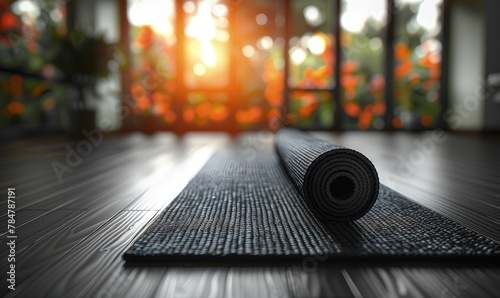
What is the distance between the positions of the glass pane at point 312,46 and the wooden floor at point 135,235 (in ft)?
11.7

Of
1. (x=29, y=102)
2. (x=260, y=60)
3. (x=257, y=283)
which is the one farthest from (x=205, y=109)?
(x=257, y=283)

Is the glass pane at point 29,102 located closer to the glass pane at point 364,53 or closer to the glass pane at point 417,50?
the glass pane at point 364,53

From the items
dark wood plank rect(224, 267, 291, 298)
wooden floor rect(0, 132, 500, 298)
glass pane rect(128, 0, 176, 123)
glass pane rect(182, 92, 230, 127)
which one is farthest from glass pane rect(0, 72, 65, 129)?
dark wood plank rect(224, 267, 291, 298)

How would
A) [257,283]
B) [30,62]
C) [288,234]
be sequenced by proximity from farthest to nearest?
[30,62]
[288,234]
[257,283]

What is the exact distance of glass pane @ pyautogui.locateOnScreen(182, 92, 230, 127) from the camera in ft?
18.4

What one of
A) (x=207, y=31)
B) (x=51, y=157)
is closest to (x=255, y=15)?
(x=207, y=31)

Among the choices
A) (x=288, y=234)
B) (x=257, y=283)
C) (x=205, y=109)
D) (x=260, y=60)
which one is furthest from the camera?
(x=205, y=109)

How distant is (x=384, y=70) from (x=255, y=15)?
1701 mm

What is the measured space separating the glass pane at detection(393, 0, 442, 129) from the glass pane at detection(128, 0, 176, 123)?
275 cm

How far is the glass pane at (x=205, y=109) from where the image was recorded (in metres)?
5.61

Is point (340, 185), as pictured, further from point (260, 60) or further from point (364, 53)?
point (364, 53)

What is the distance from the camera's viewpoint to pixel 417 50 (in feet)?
18.4

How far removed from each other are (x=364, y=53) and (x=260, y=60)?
4.19ft

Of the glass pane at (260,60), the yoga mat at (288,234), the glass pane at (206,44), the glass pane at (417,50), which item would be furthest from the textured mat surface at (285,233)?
the glass pane at (417,50)
